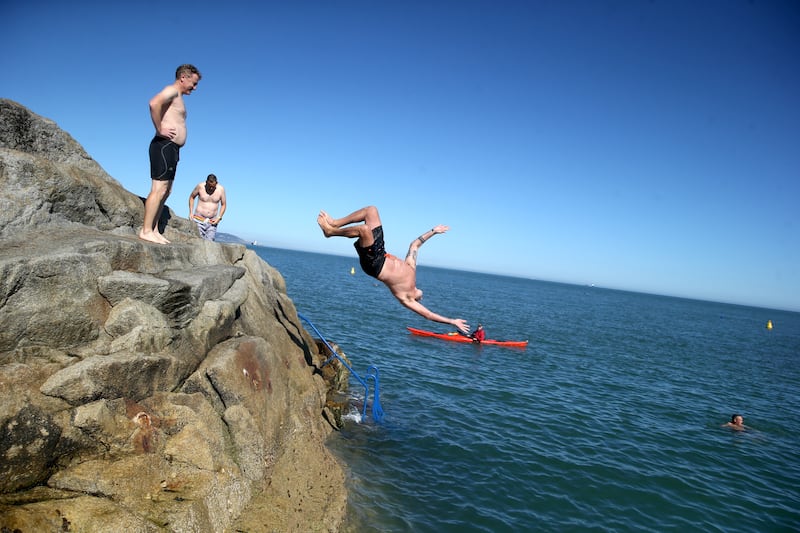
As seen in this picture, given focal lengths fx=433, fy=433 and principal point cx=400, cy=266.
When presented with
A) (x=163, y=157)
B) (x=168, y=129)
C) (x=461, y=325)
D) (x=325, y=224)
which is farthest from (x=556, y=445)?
(x=168, y=129)

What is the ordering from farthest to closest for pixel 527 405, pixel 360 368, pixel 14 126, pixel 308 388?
pixel 360 368 → pixel 527 405 → pixel 308 388 → pixel 14 126

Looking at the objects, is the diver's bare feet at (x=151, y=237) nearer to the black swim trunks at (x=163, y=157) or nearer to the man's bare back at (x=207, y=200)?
the black swim trunks at (x=163, y=157)

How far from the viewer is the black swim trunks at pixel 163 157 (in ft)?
24.1

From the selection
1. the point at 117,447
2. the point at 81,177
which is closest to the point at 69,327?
the point at 117,447

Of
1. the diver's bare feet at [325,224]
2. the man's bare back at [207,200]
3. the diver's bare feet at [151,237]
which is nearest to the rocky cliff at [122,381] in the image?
the diver's bare feet at [151,237]

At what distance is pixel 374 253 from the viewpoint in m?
7.96

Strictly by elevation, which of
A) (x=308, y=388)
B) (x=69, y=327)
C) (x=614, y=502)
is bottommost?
(x=614, y=502)

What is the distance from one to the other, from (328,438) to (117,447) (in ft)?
21.1

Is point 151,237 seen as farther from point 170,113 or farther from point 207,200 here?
point 207,200

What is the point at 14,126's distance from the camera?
7.32m

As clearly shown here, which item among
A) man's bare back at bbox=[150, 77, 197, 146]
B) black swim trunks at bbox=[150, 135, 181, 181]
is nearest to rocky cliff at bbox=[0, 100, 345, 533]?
black swim trunks at bbox=[150, 135, 181, 181]

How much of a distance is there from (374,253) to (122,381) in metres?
4.29

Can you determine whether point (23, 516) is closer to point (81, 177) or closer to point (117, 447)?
point (117, 447)

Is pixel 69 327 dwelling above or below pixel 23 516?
above
